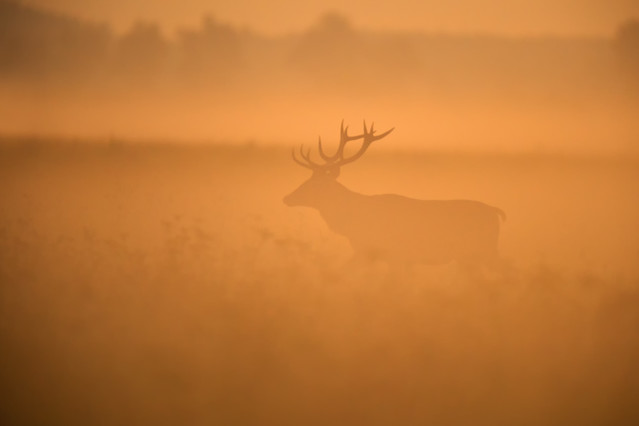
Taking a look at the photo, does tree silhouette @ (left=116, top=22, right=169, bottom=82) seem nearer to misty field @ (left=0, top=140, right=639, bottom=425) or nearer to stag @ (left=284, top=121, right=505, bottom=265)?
misty field @ (left=0, top=140, right=639, bottom=425)

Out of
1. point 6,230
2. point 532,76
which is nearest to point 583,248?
point 532,76

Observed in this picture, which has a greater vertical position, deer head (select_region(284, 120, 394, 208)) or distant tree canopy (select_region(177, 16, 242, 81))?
distant tree canopy (select_region(177, 16, 242, 81))

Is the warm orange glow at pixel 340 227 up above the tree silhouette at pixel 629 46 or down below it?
below

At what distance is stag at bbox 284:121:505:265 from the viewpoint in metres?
2.37

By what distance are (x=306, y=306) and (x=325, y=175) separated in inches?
21.1

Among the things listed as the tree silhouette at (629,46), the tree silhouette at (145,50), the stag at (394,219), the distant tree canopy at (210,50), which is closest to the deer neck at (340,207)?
the stag at (394,219)

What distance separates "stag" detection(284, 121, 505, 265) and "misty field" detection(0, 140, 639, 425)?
4 centimetres

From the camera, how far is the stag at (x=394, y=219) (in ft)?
7.76

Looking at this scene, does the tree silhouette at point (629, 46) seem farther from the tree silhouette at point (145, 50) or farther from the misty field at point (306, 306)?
the tree silhouette at point (145, 50)

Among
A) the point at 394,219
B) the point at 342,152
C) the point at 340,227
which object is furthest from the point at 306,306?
the point at 342,152

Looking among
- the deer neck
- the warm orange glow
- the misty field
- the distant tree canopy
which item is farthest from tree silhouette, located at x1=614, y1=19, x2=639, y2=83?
the distant tree canopy

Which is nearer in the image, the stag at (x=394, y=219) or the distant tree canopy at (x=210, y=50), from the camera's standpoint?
the stag at (x=394, y=219)

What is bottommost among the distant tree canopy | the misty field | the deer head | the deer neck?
the misty field

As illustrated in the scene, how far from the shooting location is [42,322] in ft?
8.00
